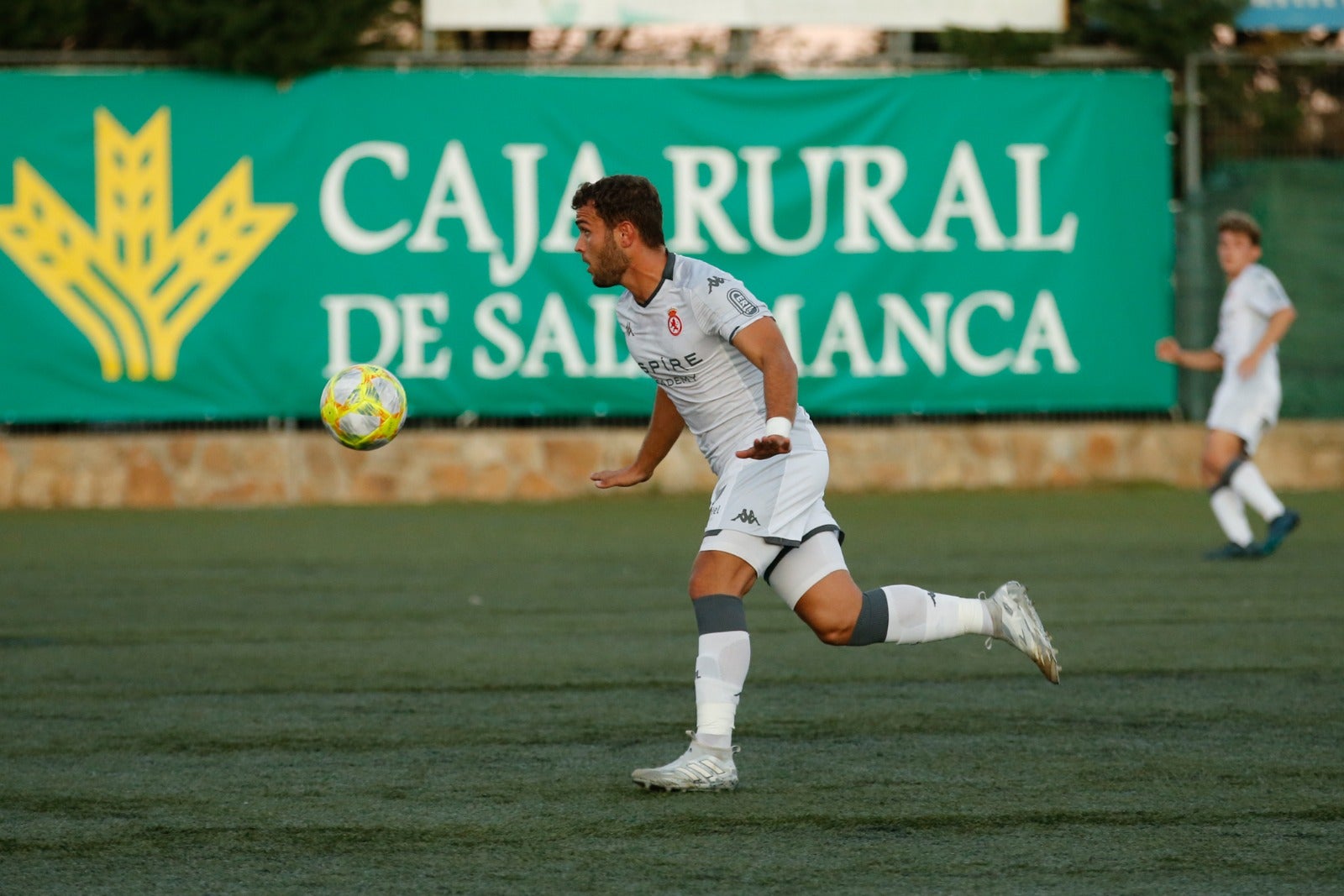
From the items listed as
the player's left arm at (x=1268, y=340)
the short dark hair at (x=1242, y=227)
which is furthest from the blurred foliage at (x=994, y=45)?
the player's left arm at (x=1268, y=340)

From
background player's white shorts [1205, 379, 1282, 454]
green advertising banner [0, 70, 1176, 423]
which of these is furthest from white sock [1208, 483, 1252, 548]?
green advertising banner [0, 70, 1176, 423]

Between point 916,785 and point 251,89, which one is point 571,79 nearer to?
point 251,89

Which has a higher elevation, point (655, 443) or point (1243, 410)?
point (1243, 410)

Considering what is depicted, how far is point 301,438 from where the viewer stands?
17.0 metres

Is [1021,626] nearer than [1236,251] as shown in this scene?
Yes

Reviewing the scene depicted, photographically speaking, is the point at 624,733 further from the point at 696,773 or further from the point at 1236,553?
the point at 1236,553

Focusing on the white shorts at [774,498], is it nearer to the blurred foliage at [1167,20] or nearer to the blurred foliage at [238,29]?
the blurred foliage at [238,29]

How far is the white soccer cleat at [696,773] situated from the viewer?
558 centimetres

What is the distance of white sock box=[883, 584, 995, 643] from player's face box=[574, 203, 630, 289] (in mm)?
1323

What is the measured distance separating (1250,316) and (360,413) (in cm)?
757

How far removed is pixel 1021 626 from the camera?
Answer: 6.39 metres

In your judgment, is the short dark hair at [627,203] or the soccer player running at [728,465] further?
the short dark hair at [627,203]

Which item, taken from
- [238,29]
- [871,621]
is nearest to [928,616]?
[871,621]

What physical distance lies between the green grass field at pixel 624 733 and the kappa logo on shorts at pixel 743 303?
1.41 m
